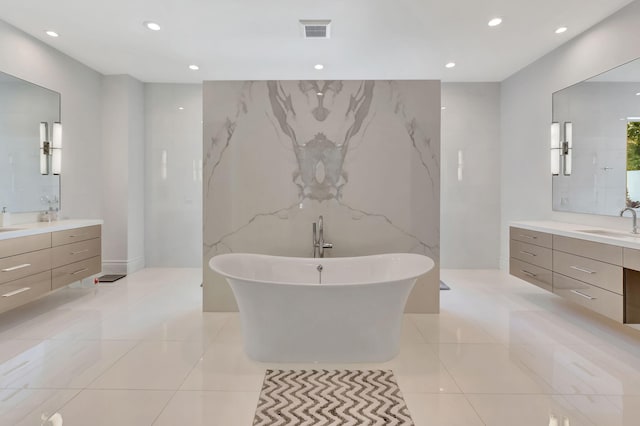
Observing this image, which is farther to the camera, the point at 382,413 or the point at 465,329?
the point at 465,329

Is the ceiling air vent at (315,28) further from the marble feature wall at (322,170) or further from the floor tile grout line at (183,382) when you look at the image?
the floor tile grout line at (183,382)

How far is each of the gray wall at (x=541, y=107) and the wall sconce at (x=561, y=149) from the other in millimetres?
174

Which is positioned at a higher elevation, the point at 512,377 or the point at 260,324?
the point at 260,324

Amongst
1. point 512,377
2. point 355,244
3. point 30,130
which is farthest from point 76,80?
point 512,377

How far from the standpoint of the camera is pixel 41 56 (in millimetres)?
3902

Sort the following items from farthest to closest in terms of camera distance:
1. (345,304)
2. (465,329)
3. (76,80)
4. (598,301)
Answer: (76,80)
(465,329)
(598,301)
(345,304)

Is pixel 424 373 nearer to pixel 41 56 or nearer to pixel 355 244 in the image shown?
pixel 355 244

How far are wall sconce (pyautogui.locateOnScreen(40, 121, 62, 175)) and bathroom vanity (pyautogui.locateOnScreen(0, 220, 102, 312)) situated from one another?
0.73 meters

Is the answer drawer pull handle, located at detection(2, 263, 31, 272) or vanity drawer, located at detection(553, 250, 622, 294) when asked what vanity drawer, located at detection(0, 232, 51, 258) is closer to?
drawer pull handle, located at detection(2, 263, 31, 272)

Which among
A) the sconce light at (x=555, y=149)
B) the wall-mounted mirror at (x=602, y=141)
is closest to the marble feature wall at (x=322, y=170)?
the wall-mounted mirror at (x=602, y=141)

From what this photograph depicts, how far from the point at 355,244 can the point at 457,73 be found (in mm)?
2946

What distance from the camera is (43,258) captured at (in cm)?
323

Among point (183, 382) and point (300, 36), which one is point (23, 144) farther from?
point (183, 382)

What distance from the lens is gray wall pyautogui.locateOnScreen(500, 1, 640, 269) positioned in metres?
3.25
